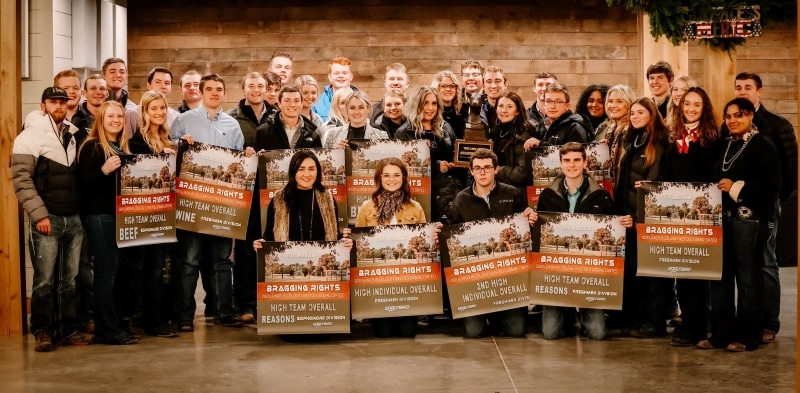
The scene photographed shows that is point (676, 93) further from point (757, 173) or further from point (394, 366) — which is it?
point (394, 366)

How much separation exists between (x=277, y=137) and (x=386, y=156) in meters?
0.79

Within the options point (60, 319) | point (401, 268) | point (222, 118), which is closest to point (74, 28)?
point (222, 118)

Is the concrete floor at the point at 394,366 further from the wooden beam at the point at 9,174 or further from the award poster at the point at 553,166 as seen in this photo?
the award poster at the point at 553,166

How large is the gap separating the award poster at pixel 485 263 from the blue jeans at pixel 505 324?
0.11 meters

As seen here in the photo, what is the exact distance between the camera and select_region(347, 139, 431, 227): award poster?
22.7 feet

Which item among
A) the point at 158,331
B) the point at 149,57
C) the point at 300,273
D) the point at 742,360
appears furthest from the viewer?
the point at 149,57

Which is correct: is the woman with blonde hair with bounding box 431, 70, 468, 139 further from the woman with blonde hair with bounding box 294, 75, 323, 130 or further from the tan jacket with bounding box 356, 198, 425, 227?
the tan jacket with bounding box 356, 198, 425, 227

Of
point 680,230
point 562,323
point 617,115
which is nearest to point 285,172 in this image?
point 562,323

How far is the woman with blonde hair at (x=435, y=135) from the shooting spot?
277 inches

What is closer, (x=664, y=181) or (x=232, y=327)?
(x=664, y=181)

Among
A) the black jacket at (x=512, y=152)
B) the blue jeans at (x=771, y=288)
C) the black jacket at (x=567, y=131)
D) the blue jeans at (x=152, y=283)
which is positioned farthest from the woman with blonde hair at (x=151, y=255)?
the blue jeans at (x=771, y=288)

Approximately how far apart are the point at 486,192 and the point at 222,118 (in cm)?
193

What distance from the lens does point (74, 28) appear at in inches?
360

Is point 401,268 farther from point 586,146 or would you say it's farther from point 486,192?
point 586,146
